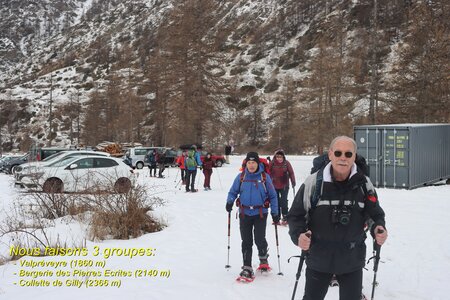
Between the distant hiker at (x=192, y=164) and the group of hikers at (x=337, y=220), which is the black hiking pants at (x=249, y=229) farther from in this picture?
the distant hiker at (x=192, y=164)

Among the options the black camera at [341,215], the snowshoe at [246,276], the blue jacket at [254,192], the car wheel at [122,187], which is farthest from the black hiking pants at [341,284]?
the car wheel at [122,187]

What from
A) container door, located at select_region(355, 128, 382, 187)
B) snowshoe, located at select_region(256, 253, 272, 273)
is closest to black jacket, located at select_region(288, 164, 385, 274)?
snowshoe, located at select_region(256, 253, 272, 273)

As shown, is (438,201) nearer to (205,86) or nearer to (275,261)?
(275,261)

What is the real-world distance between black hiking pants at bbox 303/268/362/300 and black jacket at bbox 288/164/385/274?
99 millimetres

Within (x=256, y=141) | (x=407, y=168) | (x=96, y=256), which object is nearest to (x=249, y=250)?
(x=96, y=256)

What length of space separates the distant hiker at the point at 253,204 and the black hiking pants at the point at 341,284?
2.27 meters

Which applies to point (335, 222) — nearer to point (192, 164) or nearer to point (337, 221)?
point (337, 221)

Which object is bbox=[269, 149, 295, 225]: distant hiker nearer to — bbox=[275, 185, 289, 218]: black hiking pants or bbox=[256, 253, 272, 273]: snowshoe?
bbox=[275, 185, 289, 218]: black hiking pants

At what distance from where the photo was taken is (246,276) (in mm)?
5801

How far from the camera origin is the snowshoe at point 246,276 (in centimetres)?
578

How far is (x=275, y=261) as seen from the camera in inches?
269

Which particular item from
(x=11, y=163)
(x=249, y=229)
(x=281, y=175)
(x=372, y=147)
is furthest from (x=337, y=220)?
(x=11, y=163)

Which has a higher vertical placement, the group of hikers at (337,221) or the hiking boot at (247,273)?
the group of hikers at (337,221)

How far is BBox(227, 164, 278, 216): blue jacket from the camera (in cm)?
594
